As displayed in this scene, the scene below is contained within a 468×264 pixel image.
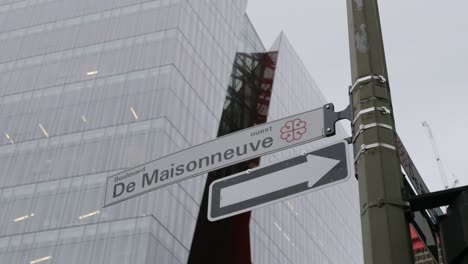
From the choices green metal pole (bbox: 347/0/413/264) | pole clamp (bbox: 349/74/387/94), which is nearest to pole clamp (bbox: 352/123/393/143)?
green metal pole (bbox: 347/0/413/264)

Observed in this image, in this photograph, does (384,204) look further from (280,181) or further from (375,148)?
(280,181)

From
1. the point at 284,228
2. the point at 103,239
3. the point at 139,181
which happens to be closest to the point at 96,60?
the point at 103,239

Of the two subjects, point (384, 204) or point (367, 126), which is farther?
point (367, 126)

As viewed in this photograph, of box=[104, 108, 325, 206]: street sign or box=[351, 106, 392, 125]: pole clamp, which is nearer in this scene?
box=[351, 106, 392, 125]: pole clamp

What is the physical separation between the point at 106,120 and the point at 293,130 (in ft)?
136

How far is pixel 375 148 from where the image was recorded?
4.54 m

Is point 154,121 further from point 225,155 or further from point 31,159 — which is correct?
point 225,155

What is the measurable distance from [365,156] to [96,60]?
4717cm

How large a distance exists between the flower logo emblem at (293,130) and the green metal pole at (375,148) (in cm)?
68

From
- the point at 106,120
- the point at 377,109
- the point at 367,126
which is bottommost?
the point at 367,126

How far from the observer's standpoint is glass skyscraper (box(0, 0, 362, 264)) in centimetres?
4069

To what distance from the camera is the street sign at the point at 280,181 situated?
17.3 ft

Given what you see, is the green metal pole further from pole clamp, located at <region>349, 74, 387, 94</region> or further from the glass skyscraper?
the glass skyscraper

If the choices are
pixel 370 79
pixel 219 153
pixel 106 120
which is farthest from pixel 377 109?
pixel 106 120
